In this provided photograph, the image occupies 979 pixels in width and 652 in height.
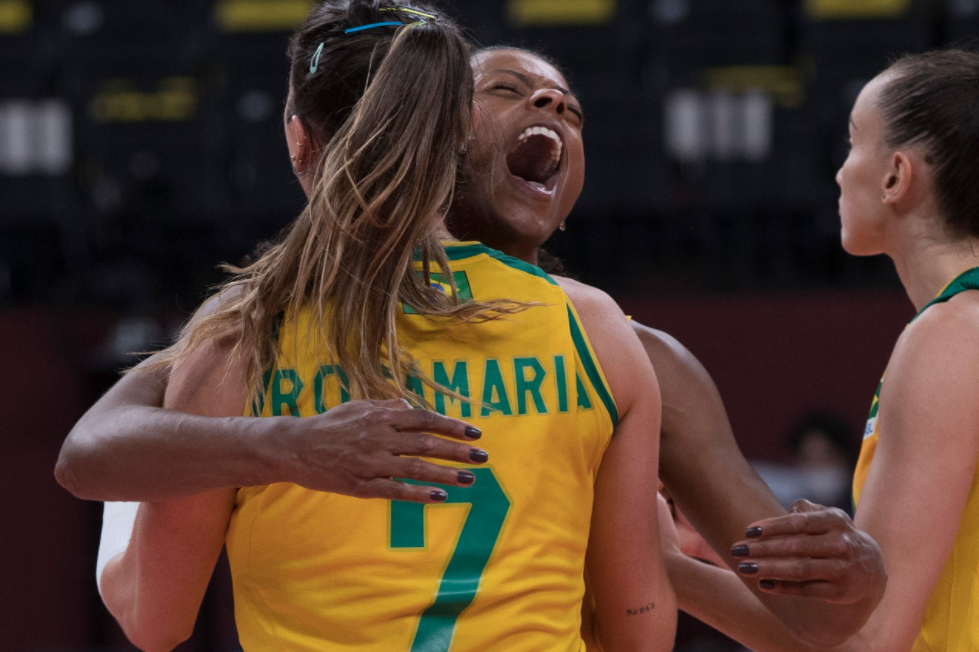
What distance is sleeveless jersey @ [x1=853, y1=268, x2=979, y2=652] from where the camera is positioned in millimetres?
1531

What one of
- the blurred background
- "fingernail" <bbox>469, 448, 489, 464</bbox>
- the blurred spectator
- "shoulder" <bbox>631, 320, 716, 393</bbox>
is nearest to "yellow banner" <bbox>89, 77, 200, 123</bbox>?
the blurred background

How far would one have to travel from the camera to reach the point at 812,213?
5.58 m

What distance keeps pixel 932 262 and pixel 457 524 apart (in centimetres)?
92

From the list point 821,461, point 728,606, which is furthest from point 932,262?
point 821,461

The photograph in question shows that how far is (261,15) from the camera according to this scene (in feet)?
19.3

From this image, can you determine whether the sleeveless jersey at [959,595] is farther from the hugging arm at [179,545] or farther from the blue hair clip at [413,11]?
the hugging arm at [179,545]

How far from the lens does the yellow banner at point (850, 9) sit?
5.74 meters

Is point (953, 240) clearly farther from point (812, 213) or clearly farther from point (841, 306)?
point (812, 213)

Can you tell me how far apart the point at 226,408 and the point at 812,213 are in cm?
475

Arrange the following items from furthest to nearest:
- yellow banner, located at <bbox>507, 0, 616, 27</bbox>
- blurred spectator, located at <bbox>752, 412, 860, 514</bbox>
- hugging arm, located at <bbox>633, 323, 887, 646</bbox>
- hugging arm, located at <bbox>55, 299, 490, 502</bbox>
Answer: yellow banner, located at <bbox>507, 0, 616, 27</bbox> < blurred spectator, located at <bbox>752, 412, 860, 514</bbox> < hugging arm, located at <bbox>633, 323, 887, 646</bbox> < hugging arm, located at <bbox>55, 299, 490, 502</bbox>

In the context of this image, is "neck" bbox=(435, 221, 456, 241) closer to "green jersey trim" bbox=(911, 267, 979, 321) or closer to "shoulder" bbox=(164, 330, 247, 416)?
"shoulder" bbox=(164, 330, 247, 416)

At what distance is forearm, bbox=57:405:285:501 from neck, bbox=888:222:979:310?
1.08 m

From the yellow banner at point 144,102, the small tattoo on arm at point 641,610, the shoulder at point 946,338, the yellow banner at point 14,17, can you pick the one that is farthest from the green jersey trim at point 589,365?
the yellow banner at point 14,17

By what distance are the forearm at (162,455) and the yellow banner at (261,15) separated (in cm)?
488
